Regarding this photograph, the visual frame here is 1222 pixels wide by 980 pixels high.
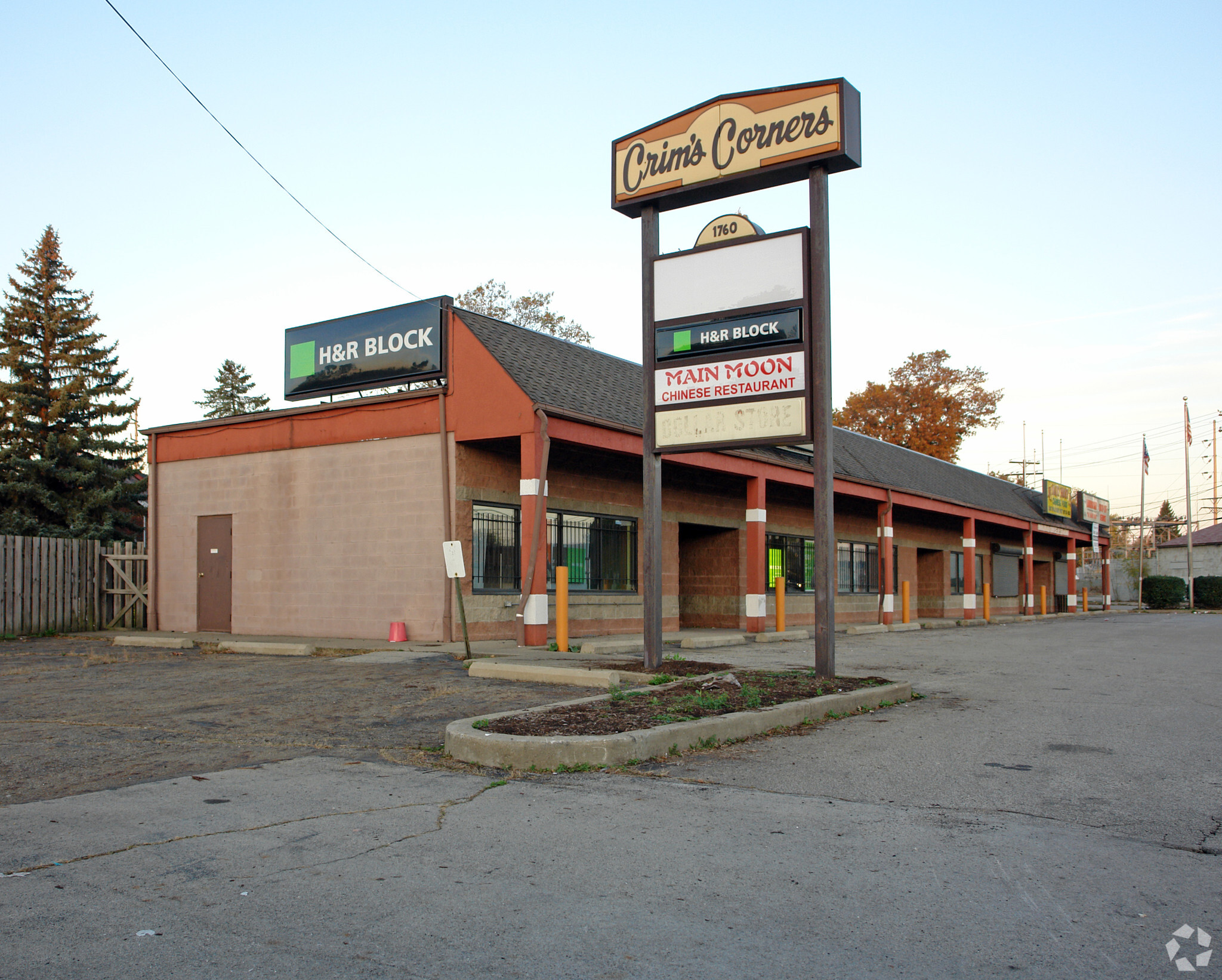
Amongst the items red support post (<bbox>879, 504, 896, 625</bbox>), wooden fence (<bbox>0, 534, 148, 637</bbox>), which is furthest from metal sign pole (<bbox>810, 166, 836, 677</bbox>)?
red support post (<bbox>879, 504, 896, 625</bbox>)

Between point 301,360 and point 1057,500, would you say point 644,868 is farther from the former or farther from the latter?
point 1057,500

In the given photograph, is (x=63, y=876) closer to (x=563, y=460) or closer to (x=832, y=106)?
(x=832, y=106)

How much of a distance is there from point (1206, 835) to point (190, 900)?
5058 mm

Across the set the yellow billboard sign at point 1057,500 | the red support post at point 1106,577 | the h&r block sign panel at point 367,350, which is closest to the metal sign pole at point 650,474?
the h&r block sign panel at point 367,350

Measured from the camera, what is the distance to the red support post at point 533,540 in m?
16.1

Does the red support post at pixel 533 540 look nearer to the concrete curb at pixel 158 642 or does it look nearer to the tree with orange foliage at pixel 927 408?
the concrete curb at pixel 158 642

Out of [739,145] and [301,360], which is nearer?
[739,145]

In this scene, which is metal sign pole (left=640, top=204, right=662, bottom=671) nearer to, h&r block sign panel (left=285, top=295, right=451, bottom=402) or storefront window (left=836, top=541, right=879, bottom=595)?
h&r block sign panel (left=285, top=295, right=451, bottom=402)

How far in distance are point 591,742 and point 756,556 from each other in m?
15.1

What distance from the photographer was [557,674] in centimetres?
1137

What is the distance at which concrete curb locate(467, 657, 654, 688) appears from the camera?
36.1 ft

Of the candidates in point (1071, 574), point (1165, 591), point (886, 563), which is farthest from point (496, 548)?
point (1165, 591)

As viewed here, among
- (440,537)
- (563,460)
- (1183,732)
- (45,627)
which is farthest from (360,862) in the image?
(45,627)

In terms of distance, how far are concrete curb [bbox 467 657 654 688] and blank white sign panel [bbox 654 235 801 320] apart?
173 inches
